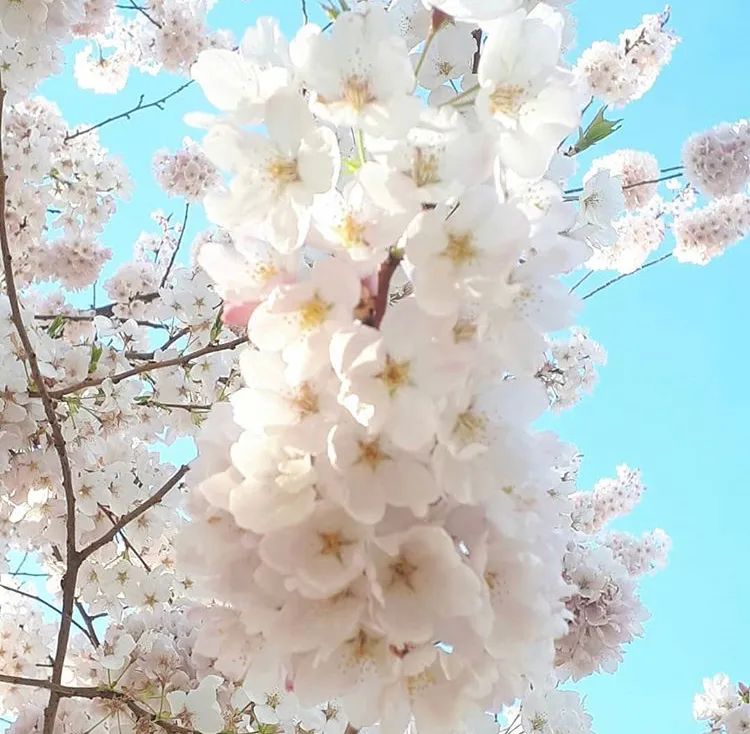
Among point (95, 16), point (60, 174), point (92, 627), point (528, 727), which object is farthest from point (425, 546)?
point (60, 174)

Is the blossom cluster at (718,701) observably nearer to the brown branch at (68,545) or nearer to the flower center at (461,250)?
the brown branch at (68,545)

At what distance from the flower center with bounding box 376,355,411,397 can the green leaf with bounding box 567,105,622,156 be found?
84 cm

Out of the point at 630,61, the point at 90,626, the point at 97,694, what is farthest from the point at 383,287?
the point at 630,61

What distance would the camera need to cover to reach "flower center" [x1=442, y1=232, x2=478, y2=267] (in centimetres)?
85

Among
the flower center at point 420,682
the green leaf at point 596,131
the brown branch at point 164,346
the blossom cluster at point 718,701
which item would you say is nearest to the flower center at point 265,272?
the flower center at point 420,682

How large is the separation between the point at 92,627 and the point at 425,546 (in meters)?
1.83

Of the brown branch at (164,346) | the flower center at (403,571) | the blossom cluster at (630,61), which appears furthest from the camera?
the blossom cluster at (630,61)

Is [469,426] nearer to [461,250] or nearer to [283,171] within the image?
[461,250]

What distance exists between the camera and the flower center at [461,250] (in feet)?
2.79

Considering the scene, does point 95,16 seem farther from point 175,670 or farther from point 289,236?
point 289,236

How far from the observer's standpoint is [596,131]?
1521 millimetres

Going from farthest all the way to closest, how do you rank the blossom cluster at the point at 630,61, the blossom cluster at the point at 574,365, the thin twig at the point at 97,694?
the blossom cluster at the point at 630,61
the blossom cluster at the point at 574,365
the thin twig at the point at 97,694

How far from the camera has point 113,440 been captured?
2736 mm

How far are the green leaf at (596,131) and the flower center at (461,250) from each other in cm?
74
